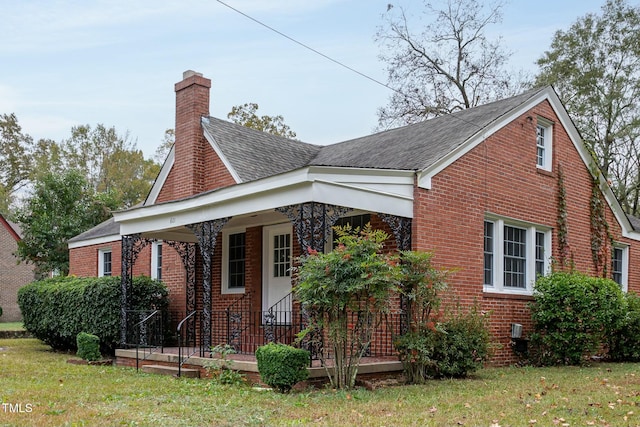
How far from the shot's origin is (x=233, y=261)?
15.0 m

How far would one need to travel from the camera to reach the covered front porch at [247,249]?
32.6 ft

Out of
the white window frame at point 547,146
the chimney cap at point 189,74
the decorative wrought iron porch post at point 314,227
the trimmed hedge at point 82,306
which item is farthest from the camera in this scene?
the chimney cap at point 189,74

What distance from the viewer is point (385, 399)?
27.5 ft

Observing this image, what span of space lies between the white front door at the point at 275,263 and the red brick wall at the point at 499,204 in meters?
3.50

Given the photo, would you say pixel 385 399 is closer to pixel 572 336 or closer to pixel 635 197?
pixel 572 336

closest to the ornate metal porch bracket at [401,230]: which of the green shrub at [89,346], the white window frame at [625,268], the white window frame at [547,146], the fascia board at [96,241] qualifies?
the white window frame at [547,146]

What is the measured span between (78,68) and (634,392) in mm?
12351

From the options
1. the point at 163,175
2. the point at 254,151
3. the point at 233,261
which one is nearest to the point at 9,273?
the point at 163,175

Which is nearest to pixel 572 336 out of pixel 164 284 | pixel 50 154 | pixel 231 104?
pixel 164 284

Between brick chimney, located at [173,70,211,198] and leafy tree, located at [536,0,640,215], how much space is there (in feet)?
64.8

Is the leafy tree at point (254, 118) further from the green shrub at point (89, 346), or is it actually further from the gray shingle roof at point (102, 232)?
the green shrub at point (89, 346)

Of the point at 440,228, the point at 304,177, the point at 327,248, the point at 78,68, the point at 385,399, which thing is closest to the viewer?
the point at 385,399

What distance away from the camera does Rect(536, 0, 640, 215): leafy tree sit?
2958cm

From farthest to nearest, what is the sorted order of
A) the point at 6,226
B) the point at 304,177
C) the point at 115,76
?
1. the point at 6,226
2. the point at 115,76
3. the point at 304,177
